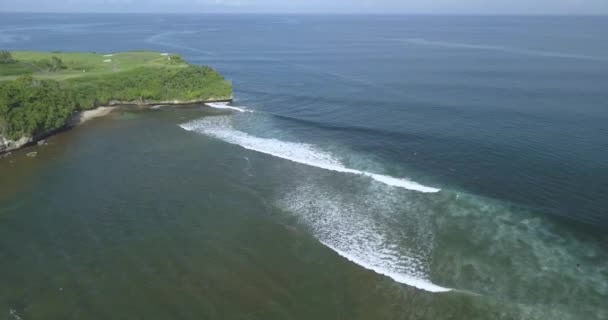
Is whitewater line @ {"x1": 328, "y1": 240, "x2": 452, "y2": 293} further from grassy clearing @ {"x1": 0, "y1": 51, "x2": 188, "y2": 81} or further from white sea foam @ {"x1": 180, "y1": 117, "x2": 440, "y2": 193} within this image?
grassy clearing @ {"x1": 0, "y1": 51, "x2": 188, "y2": 81}

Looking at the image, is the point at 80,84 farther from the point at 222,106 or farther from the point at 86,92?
the point at 222,106

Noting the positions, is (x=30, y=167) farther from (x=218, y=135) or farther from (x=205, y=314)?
(x=205, y=314)

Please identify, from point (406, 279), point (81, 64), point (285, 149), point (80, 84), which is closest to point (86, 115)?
point (80, 84)

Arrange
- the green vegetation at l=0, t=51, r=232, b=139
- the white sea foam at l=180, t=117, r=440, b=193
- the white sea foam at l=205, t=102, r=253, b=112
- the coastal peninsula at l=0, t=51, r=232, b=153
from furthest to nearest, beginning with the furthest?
1. the white sea foam at l=205, t=102, r=253, b=112
2. the green vegetation at l=0, t=51, r=232, b=139
3. the coastal peninsula at l=0, t=51, r=232, b=153
4. the white sea foam at l=180, t=117, r=440, b=193

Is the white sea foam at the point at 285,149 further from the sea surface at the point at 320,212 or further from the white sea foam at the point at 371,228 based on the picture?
the white sea foam at the point at 371,228

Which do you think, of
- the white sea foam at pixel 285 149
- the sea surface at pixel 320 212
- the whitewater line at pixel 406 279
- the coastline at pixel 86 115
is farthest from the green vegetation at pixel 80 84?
the whitewater line at pixel 406 279

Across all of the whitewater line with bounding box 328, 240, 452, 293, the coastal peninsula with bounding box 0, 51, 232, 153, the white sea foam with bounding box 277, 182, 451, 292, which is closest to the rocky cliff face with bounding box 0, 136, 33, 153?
the coastal peninsula with bounding box 0, 51, 232, 153
